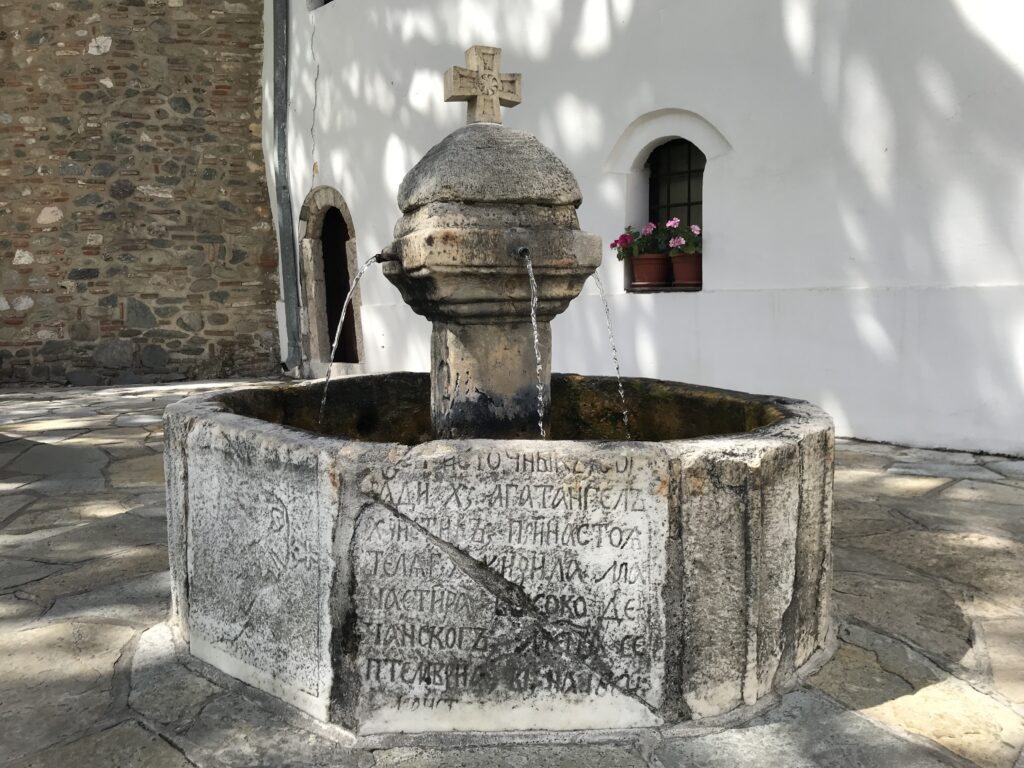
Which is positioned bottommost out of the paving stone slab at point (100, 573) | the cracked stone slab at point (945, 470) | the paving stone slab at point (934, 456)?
the paving stone slab at point (100, 573)

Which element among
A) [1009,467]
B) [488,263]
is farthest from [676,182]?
[488,263]

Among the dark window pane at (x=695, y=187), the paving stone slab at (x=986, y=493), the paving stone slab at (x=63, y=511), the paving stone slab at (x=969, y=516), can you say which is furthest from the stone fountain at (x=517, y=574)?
the dark window pane at (x=695, y=187)

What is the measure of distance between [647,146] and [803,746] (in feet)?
14.9

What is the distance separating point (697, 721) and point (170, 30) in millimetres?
8955

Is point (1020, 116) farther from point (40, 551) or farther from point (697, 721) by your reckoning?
point (40, 551)

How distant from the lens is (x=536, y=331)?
2.37 metres

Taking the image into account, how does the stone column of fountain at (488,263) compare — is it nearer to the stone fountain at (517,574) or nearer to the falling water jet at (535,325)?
the falling water jet at (535,325)

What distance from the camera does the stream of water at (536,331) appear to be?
6.99ft

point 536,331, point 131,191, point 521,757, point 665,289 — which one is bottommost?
point 521,757

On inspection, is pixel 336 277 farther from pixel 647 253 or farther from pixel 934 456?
pixel 934 456

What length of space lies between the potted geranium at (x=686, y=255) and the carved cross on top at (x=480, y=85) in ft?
9.69

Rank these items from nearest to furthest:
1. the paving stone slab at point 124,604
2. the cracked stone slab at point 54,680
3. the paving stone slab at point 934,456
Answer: the cracked stone slab at point 54,680, the paving stone slab at point 124,604, the paving stone slab at point 934,456

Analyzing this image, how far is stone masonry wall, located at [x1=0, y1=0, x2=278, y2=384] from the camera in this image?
835 centimetres

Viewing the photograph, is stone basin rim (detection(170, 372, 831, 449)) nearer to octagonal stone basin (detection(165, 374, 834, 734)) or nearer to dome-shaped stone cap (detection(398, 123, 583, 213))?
octagonal stone basin (detection(165, 374, 834, 734))
